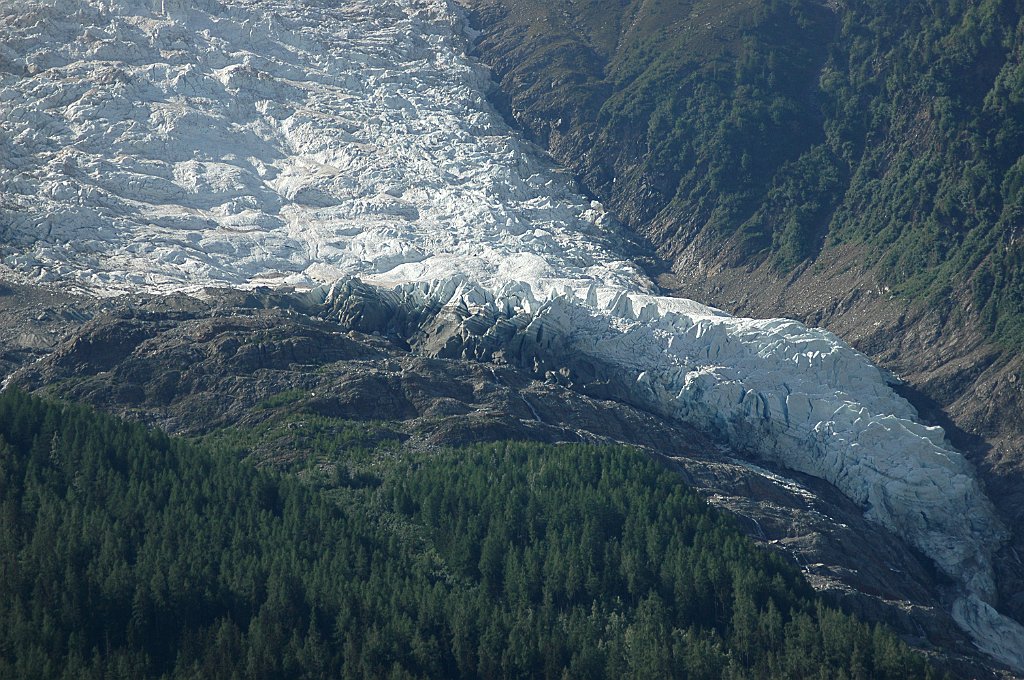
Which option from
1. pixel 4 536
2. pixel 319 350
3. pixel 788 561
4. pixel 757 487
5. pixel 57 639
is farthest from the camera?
pixel 319 350

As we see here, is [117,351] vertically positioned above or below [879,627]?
below

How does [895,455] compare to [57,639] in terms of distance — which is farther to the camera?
[895,455]

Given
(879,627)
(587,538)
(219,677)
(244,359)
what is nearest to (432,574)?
(587,538)

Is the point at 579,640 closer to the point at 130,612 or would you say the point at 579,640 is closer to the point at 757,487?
the point at 130,612

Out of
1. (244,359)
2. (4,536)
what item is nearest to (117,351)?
(244,359)

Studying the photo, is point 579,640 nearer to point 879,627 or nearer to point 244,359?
point 879,627

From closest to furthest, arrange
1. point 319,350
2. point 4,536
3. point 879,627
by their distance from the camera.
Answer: point 4,536 < point 879,627 < point 319,350
